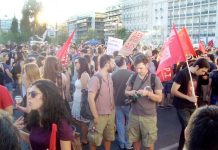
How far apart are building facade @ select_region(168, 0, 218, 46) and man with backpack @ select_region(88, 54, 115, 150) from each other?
290 feet

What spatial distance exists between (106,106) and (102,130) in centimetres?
39

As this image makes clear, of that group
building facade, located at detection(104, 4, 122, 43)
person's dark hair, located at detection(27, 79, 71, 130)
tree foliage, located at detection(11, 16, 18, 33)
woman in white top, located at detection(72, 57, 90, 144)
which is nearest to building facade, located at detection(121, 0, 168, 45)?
building facade, located at detection(104, 4, 122, 43)

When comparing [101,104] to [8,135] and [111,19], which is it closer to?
[8,135]

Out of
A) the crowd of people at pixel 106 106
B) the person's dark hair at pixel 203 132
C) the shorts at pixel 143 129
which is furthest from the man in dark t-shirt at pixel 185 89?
the person's dark hair at pixel 203 132

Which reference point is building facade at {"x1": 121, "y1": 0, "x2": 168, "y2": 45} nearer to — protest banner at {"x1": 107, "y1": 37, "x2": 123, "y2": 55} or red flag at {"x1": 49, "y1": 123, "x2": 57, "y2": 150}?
protest banner at {"x1": 107, "y1": 37, "x2": 123, "y2": 55}

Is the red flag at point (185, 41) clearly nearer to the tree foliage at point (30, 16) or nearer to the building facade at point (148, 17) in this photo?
the tree foliage at point (30, 16)

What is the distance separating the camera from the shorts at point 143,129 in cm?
511

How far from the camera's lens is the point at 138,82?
17.0ft

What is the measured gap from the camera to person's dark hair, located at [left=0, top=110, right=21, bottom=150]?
5.67 ft

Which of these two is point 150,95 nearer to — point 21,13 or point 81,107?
point 81,107

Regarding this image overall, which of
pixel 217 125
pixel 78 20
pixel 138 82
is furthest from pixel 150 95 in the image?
pixel 78 20

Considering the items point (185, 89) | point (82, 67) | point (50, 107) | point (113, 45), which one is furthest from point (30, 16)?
point (50, 107)

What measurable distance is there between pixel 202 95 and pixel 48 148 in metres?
4.20

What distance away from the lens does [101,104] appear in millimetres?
5406
